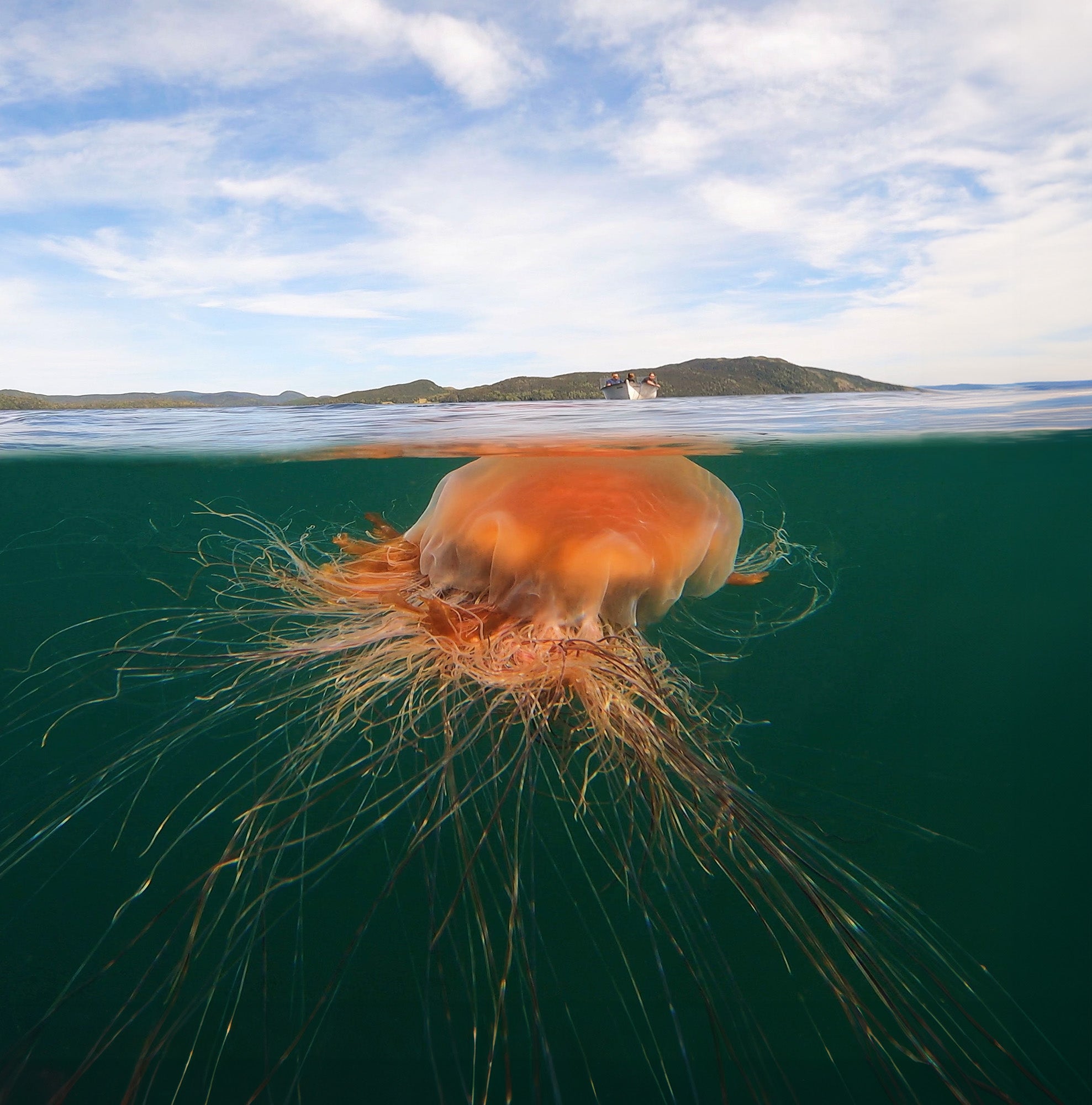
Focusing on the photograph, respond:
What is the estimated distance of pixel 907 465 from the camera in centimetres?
941

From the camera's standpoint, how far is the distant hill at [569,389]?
8.09 m

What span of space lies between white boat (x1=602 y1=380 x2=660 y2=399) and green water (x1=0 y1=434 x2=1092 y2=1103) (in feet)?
5.36

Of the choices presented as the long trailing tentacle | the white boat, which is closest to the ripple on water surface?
the white boat

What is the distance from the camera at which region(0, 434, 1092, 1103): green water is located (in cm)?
514

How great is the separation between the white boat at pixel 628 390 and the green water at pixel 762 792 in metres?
1.63

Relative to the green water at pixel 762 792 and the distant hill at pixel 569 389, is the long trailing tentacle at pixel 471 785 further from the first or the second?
the distant hill at pixel 569 389

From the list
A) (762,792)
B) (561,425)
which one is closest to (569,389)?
(561,425)

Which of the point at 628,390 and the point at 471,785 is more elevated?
the point at 628,390

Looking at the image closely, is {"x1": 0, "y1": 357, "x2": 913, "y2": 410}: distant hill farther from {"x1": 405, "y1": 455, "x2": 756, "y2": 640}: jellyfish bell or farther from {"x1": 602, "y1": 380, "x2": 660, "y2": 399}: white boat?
{"x1": 405, "y1": 455, "x2": 756, "y2": 640}: jellyfish bell

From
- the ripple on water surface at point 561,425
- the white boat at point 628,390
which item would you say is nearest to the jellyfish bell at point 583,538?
the white boat at point 628,390

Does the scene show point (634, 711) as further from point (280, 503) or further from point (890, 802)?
point (280, 503)

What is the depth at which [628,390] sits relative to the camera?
7.10 meters

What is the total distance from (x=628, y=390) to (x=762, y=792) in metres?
3.92

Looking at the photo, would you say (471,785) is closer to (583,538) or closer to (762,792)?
(583,538)
